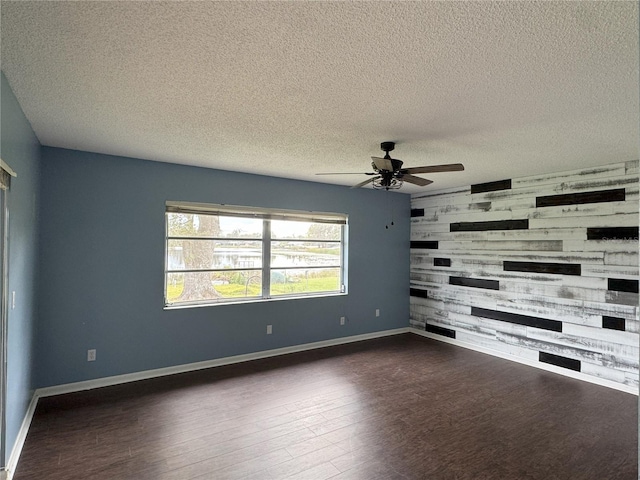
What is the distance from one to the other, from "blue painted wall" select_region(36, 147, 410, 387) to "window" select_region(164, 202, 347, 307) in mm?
162

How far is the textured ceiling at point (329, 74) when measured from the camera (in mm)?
1504

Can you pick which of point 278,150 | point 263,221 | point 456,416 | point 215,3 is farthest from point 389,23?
point 263,221

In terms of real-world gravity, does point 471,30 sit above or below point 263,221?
above

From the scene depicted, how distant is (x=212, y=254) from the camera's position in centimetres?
465

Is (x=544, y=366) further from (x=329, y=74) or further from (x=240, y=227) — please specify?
(x=329, y=74)

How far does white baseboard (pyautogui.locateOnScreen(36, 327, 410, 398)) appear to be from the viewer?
12.0 ft

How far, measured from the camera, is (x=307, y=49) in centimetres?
176

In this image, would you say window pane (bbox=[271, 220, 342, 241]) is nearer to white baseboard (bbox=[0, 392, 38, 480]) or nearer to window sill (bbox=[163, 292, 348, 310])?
window sill (bbox=[163, 292, 348, 310])

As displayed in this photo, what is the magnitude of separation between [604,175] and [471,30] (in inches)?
140

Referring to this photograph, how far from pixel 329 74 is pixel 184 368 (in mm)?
3770

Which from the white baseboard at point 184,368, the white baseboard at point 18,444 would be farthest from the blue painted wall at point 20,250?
the white baseboard at point 184,368

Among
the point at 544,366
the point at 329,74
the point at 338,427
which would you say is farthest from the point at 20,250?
the point at 544,366

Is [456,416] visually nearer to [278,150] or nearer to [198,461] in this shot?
[198,461]

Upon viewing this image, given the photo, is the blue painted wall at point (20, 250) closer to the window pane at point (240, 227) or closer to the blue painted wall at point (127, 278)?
the blue painted wall at point (127, 278)
